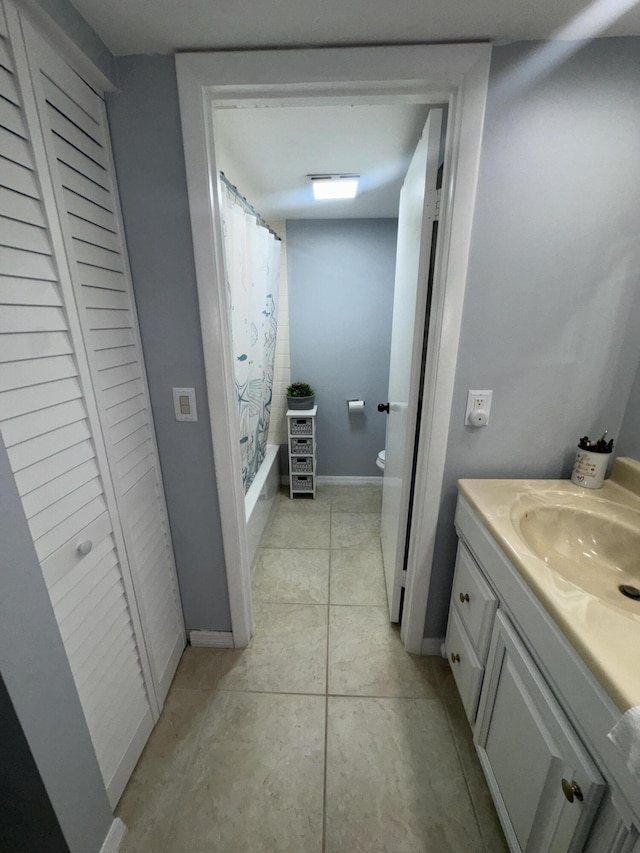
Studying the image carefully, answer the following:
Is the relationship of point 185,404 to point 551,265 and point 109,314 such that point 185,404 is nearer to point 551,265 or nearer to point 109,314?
point 109,314

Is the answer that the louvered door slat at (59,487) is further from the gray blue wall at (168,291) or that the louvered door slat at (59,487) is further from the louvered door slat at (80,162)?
the louvered door slat at (80,162)

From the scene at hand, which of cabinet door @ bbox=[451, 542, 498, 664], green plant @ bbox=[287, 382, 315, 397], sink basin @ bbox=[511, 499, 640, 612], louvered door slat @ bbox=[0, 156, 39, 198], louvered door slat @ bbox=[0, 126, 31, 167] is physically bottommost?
cabinet door @ bbox=[451, 542, 498, 664]

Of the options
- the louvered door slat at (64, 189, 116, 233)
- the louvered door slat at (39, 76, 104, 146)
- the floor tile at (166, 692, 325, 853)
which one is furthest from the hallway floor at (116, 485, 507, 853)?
the louvered door slat at (39, 76, 104, 146)

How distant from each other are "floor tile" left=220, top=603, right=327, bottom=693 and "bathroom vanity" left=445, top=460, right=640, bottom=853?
1.96 ft

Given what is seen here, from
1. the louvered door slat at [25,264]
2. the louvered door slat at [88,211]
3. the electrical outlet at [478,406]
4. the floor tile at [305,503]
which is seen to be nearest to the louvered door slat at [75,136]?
the louvered door slat at [88,211]

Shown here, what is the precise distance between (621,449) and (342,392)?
192 centimetres

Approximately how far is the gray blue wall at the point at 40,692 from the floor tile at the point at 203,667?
0.53 m

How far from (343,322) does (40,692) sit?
8.45 ft

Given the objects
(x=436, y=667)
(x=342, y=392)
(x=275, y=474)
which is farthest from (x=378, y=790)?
(x=342, y=392)

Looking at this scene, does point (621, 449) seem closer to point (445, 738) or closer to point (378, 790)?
point (445, 738)

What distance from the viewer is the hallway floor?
99cm

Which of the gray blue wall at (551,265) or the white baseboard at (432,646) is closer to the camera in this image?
the gray blue wall at (551,265)

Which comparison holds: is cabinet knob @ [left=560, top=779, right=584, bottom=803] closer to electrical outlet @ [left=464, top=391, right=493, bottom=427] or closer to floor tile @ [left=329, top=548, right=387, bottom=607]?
electrical outlet @ [left=464, top=391, right=493, bottom=427]

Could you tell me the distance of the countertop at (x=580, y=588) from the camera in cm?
55
